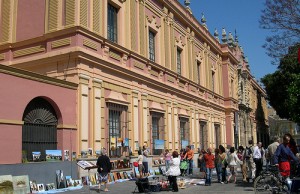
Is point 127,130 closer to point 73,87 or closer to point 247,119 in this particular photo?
point 73,87

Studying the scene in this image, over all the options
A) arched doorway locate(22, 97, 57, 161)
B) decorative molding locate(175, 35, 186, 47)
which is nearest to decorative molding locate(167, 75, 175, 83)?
decorative molding locate(175, 35, 186, 47)

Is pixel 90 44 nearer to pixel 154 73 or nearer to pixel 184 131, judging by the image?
pixel 154 73

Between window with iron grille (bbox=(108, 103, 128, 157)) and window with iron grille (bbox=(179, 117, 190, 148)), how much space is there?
7.53m

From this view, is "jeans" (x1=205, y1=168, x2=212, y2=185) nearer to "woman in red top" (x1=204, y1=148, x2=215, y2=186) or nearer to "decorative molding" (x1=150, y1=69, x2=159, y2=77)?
"woman in red top" (x1=204, y1=148, x2=215, y2=186)

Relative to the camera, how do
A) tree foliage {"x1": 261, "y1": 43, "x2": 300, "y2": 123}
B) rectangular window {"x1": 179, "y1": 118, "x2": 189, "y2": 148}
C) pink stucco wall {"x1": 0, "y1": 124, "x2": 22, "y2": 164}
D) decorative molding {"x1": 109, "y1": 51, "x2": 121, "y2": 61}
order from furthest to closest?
tree foliage {"x1": 261, "y1": 43, "x2": 300, "y2": 123}
rectangular window {"x1": 179, "y1": 118, "x2": 189, "y2": 148}
decorative molding {"x1": 109, "y1": 51, "x2": 121, "y2": 61}
pink stucco wall {"x1": 0, "y1": 124, "x2": 22, "y2": 164}

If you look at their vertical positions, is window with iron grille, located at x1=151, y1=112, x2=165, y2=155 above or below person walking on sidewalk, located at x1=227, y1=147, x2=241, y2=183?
above

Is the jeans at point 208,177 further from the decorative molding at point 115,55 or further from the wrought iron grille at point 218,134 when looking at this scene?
the wrought iron grille at point 218,134

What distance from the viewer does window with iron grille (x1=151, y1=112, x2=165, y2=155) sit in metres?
21.2

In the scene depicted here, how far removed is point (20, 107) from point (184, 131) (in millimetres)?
14675

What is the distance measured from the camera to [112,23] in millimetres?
18531

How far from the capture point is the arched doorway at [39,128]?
1316 cm

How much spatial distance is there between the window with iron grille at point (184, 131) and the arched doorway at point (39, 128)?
40.0ft

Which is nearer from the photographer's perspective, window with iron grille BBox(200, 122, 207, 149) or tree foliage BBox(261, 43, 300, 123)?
window with iron grille BBox(200, 122, 207, 149)

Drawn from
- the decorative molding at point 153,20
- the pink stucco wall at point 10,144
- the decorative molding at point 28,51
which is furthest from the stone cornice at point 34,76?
the decorative molding at point 153,20
